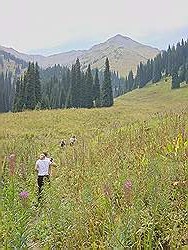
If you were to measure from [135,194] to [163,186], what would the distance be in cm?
37

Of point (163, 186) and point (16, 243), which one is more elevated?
point (163, 186)

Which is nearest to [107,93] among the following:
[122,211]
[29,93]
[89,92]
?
[89,92]

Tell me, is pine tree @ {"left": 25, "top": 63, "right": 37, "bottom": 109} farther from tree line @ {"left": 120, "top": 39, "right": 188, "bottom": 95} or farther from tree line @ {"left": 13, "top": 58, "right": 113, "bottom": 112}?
tree line @ {"left": 120, "top": 39, "right": 188, "bottom": 95}

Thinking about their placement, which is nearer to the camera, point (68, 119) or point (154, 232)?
point (154, 232)

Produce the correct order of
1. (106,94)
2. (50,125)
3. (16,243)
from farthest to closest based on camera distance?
(106,94)
(50,125)
(16,243)

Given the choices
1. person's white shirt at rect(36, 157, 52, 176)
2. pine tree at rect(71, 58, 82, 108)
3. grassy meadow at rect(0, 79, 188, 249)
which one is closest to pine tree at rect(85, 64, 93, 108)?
pine tree at rect(71, 58, 82, 108)

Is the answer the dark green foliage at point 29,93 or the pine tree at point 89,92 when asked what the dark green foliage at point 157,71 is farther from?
the dark green foliage at point 29,93

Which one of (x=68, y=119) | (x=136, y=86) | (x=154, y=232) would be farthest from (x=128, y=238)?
(x=136, y=86)

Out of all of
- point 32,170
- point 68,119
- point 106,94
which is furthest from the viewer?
point 106,94

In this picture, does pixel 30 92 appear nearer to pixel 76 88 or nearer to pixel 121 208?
pixel 76 88

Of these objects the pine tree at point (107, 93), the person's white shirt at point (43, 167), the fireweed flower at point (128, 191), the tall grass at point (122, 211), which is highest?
the fireweed flower at point (128, 191)

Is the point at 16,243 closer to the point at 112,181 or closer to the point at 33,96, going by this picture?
the point at 112,181

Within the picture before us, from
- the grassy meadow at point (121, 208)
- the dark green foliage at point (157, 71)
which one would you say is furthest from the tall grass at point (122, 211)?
the dark green foliage at point (157, 71)

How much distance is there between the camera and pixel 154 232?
4.85 m
